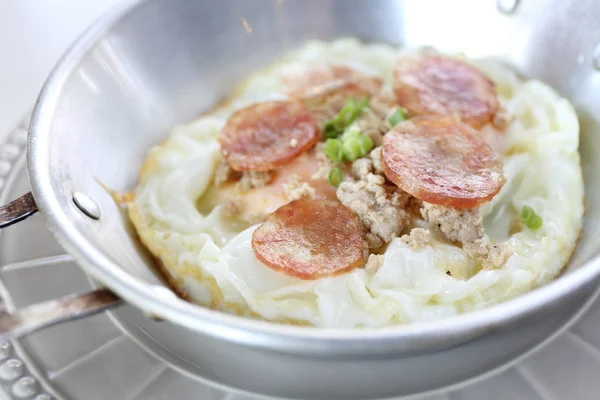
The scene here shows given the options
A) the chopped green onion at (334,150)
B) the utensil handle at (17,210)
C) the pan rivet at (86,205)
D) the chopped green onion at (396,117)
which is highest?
the utensil handle at (17,210)

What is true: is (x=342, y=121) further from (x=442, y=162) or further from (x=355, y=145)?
(x=442, y=162)

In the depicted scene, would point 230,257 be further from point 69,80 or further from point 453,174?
point 69,80

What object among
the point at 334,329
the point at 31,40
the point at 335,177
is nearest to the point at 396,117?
the point at 335,177

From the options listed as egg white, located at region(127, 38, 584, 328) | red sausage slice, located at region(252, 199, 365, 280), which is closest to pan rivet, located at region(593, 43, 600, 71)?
egg white, located at region(127, 38, 584, 328)

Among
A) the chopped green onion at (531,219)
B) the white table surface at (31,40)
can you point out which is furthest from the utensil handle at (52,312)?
the white table surface at (31,40)

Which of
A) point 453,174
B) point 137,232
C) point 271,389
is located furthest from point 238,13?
point 271,389

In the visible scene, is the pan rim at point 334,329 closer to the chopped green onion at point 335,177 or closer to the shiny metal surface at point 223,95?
the shiny metal surface at point 223,95
